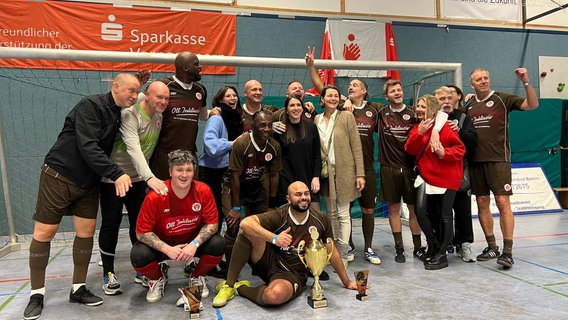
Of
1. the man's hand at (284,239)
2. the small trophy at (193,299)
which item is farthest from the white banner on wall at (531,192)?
the small trophy at (193,299)

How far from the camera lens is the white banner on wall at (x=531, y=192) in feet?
22.6

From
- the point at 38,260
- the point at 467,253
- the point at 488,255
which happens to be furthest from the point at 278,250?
the point at 488,255

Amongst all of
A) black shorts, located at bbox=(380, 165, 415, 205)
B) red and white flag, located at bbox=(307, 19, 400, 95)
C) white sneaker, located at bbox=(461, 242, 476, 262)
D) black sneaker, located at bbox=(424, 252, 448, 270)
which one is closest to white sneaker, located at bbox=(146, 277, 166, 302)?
black shorts, located at bbox=(380, 165, 415, 205)

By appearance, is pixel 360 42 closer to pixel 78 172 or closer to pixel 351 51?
pixel 351 51

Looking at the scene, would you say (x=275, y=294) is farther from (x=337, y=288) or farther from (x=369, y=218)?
(x=369, y=218)

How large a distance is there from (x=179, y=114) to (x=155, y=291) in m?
1.49

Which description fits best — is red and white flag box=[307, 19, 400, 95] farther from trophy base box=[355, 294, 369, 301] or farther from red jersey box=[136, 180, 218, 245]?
trophy base box=[355, 294, 369, 301]

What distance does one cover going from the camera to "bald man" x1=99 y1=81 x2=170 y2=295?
2.97 metres

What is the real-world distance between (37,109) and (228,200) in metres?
4.40

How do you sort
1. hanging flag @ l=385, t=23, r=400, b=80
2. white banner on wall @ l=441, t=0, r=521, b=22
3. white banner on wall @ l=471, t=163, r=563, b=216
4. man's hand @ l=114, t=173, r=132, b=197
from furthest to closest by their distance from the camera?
1. white banner on wall @ l=441, t=0, r=521, b=22
2. hanging flag @ l=385, t=23, r=400, b=80
3. white banner on wall @ l=471, t=163, r=563, b=216
4. man's hand @ l=114, t=173, r=132, b=197

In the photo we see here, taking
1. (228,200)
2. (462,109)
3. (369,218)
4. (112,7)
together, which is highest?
(112,7)

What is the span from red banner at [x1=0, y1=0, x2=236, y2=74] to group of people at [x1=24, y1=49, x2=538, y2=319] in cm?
277

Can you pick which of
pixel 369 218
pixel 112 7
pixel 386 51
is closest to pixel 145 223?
pixel 369 218

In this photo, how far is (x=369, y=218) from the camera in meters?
3.95
